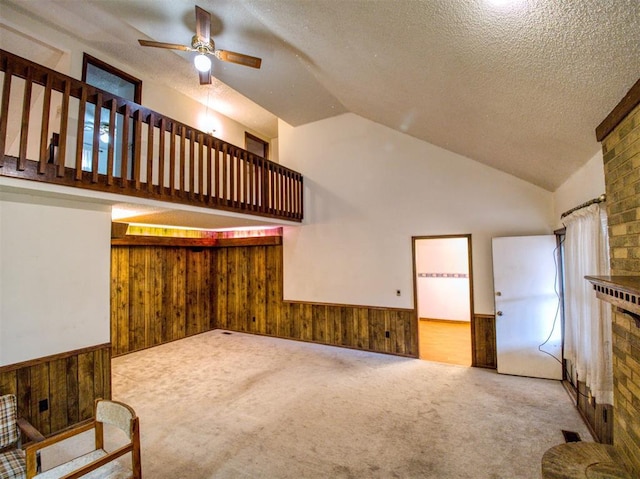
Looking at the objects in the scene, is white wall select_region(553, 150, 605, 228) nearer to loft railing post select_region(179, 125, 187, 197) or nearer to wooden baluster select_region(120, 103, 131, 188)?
loft railing post select_region(179, 125, 187, 197)

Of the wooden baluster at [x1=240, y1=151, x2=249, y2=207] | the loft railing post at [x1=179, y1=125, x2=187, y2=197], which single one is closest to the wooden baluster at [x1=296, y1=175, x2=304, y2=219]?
the wooden baluster at [x1=240, y1=151, x2=249, y2=207]

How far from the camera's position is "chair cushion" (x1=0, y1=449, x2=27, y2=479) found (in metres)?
1.87

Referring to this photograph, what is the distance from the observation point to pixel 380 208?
17.2ft

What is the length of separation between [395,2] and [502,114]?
4.56 feet

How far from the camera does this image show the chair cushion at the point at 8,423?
7.09 ft

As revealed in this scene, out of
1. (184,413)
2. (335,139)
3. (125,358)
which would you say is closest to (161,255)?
(125,358)

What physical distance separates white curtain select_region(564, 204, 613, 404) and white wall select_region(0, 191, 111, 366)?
464cm

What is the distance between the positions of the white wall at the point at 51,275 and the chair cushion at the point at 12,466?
966mm

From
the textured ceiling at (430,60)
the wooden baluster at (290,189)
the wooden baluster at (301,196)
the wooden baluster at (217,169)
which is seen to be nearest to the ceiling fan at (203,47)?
the textured ceiling at (430,60)

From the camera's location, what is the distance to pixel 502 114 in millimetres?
2623

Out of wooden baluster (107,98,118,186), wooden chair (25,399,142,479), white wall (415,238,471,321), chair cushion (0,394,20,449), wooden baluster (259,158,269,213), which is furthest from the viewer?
white wall (415,238,471,321)

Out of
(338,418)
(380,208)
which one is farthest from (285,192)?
(338,418)

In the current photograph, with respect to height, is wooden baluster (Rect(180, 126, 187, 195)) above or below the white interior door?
above

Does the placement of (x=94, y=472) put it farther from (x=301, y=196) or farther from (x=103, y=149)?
(x=301, y=196)
